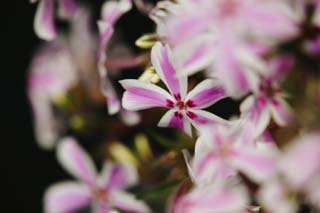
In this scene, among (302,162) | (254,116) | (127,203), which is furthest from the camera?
(127,203)

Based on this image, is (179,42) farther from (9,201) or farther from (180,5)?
(9,201)

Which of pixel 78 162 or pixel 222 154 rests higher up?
pixel 78 162

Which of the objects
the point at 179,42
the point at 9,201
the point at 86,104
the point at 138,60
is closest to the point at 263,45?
the point at 179,42

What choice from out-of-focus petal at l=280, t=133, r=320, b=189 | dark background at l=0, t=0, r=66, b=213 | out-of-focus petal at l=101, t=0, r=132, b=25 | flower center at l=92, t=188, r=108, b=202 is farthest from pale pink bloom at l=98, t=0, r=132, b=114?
dark background at l=0, t=0, r=66, b=213

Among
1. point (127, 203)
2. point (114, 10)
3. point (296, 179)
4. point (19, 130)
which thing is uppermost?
point (19, 130)

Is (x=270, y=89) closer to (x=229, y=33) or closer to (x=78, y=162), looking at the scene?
(x=229, y=33)

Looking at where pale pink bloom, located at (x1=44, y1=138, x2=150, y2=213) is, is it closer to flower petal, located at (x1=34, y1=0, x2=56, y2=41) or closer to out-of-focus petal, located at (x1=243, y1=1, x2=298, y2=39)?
flower petal, located at (x1=34, y1=0, x2=56, y2=41)

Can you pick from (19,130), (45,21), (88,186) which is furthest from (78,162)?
(19,130)
